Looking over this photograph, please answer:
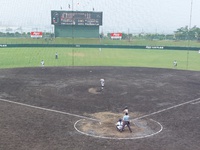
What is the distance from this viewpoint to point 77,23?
295 ft

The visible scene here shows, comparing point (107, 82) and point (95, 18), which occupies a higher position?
point (95, 18)

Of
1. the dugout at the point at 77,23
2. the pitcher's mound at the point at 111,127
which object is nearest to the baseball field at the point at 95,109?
the pitcher's mound at the point at 111,127

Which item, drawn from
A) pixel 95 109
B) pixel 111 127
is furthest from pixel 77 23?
pixel 111 127

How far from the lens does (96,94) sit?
Answer: 29641 millimetres

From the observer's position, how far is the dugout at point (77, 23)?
87625mm

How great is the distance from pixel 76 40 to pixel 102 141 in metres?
73.0

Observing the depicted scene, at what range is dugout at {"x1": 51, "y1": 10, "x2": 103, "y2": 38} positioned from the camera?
87.6 meters

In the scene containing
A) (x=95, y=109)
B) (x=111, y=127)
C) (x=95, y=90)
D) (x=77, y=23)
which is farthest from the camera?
(x=77, y=23)

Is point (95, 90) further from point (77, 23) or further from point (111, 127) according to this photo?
point (77, 23)

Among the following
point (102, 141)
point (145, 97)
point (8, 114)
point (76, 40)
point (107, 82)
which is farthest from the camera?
point (76, 40)

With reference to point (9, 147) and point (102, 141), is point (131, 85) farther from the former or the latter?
point (9, 147)

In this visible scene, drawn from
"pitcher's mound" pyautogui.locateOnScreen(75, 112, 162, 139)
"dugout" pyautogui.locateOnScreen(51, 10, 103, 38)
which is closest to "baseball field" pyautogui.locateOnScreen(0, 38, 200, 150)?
"pitcher's mound" pyautogui.locateOnScreen(75, 112, 162, 139)

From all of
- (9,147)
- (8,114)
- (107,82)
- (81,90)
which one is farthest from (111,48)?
(9,147)

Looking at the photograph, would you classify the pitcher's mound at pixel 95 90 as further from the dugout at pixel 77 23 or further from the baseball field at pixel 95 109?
the dugout at pixel 77 23
